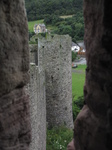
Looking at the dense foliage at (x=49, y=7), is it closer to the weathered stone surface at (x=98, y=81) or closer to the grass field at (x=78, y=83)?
the grass field at (x=78, y=83)

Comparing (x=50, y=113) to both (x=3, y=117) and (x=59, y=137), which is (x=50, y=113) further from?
(x=3, y=117)

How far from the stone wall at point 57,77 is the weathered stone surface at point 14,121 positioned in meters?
9.63

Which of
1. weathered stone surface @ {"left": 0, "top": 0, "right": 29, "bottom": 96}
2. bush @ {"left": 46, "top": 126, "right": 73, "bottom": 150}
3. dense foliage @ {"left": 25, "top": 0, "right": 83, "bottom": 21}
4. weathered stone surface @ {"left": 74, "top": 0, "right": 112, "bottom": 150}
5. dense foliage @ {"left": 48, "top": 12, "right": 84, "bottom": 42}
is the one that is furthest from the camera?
dense foliage @ {"left": 25, "top": 0, "right": 83, "bottom": 21}

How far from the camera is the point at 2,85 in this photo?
359 cm

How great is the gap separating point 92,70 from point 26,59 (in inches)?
57.1

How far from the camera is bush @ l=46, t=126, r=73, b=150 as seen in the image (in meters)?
12.8

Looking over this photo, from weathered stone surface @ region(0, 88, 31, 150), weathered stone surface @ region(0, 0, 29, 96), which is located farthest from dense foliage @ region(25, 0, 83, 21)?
weathered stone surface @ region(0, 88, 31, 150)

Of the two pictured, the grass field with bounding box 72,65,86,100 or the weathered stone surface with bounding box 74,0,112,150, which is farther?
the grass field with bounding box 72,65,86,100

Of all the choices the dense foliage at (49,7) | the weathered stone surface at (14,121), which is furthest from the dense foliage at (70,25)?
the weathered stone surface at (14,121)

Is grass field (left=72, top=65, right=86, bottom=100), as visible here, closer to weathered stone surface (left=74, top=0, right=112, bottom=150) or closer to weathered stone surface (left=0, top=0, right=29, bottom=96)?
weathered stone surface (left=0, top=0, right=29, bottom=96)

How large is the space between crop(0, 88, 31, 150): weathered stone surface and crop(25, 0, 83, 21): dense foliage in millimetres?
A: 59133

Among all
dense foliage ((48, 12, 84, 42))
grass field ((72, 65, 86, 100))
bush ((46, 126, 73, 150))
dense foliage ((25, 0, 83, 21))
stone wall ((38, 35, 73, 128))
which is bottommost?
bush ((46, 126, 73, 150))

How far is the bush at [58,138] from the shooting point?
12.8 metres

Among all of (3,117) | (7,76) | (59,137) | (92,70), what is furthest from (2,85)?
(59,137)
